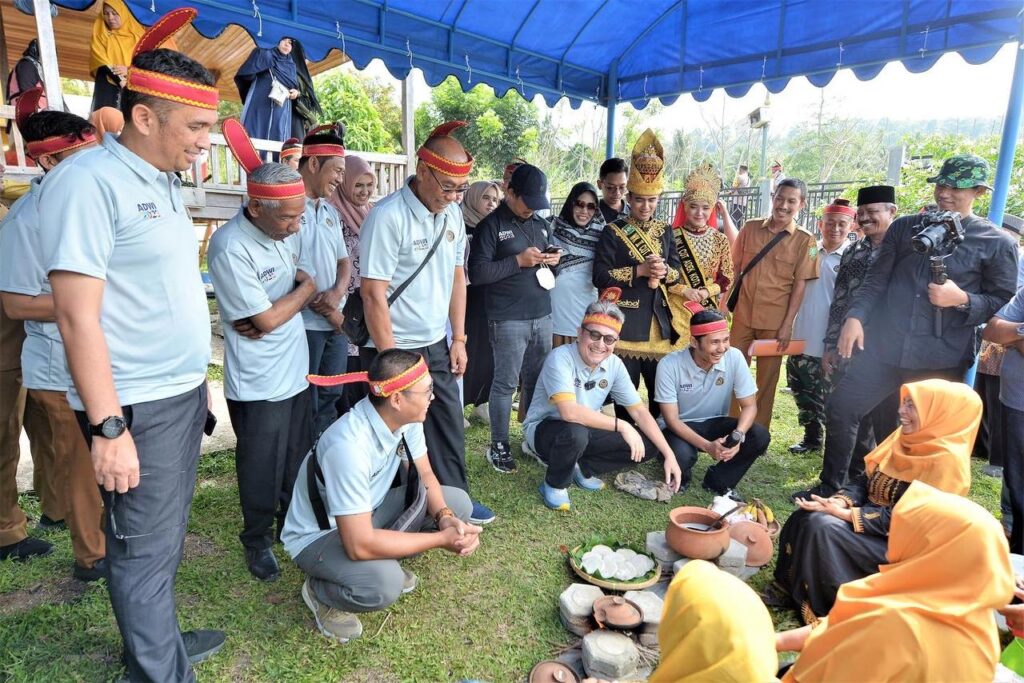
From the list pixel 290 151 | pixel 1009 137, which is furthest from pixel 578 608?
pixel 1009 137

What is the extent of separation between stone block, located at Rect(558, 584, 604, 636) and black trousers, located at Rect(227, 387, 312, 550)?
144cm

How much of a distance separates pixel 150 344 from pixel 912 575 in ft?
7.54

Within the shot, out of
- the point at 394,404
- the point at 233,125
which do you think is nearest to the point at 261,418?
the point at 394,404

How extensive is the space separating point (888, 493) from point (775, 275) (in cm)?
218

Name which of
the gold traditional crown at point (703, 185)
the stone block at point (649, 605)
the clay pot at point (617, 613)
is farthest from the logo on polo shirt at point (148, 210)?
the gold traditional crown at point (703, 185)

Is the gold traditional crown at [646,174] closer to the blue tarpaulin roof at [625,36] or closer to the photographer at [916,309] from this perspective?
the photographer at [916,309]

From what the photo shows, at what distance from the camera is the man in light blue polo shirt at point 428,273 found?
9.56 feet

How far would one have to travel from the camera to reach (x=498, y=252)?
4102 millimetres

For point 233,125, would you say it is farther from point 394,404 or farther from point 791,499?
point 791,499

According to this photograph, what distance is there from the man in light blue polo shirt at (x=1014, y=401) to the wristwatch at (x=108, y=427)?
3.95 metres

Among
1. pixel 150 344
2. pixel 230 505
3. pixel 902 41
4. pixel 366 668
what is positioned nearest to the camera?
pixel 150 344

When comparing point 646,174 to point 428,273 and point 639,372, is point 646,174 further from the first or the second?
point 428,273

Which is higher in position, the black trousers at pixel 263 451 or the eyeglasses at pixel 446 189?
the eyeglasses at pixel 446 189

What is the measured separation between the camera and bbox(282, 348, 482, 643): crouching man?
7.57 ft
